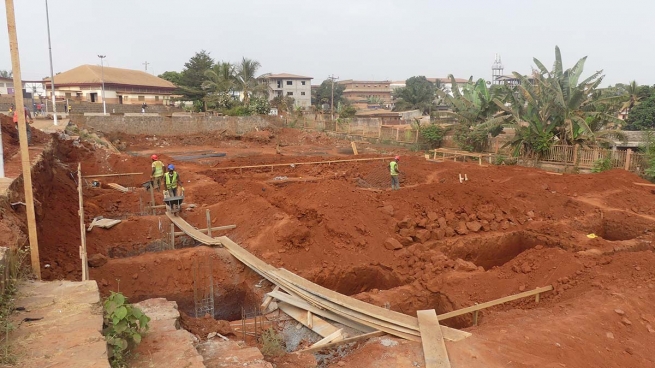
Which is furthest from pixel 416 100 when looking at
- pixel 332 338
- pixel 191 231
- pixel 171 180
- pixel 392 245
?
pixel 332 338

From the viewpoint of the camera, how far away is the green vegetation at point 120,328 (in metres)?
4.05

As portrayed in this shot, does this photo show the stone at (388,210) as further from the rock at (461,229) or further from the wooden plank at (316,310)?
the wooden plank at (316,310)

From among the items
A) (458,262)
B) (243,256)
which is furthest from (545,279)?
(243,256)

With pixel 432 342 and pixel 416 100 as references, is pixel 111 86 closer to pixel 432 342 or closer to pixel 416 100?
pixel 416 100

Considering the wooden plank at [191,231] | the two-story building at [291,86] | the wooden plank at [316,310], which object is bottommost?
the wooden plank at [316,310]

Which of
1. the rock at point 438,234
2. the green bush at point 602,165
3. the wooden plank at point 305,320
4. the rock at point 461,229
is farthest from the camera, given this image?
the green bush at point 602,165

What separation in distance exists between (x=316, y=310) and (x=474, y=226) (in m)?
5.61

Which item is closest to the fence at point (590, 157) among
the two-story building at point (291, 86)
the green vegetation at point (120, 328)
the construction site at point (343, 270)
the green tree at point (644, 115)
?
the construction site at point (343, 270)

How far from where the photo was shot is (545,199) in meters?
12.7

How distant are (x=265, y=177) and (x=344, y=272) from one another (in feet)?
27.7

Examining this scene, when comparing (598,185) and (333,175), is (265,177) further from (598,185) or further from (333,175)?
(598,185)

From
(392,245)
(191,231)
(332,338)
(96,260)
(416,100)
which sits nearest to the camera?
(332,338)

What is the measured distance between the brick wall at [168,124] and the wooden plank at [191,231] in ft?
60.9

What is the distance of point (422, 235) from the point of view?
34.9ft
